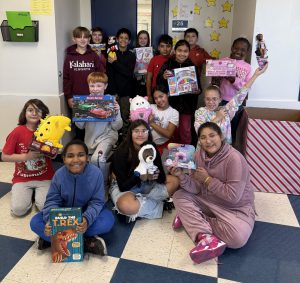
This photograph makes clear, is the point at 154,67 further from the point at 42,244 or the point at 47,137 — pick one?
the point at 42,244

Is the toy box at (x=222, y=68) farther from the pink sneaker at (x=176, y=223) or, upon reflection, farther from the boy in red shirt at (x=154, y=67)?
the pink sneaker at (x=176, y=223)

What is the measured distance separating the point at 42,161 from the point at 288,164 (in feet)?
6.28

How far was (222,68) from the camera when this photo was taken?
271cm

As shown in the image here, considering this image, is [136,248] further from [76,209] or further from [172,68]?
[172,68]

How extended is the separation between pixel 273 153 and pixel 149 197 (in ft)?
3.57

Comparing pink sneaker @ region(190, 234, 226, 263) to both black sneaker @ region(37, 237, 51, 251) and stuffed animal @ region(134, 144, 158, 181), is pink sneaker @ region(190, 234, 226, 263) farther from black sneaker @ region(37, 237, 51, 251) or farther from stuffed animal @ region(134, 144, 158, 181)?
black sneaker @ region(37, 237, 51, 251)

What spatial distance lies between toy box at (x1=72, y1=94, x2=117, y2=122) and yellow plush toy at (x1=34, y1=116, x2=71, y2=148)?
0.97 feet

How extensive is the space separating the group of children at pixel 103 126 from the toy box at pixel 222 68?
0.27 ft

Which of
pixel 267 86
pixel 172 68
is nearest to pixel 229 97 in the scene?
pixel 267 86

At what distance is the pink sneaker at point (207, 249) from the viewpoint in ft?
5.88

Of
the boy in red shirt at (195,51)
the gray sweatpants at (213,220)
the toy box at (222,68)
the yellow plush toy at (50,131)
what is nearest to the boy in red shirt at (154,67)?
the boy in red shirt at (195,51)

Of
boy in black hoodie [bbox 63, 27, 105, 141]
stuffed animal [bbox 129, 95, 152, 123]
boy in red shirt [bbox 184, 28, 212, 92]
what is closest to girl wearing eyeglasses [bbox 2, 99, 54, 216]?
stuffed animal [bbox 129, 95, 152, 123]

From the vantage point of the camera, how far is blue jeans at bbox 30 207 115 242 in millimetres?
1894

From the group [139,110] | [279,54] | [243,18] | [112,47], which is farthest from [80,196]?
[243,18]
